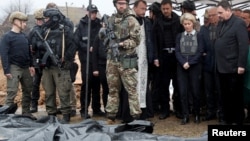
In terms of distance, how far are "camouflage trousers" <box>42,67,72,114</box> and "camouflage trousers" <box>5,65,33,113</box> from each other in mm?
461

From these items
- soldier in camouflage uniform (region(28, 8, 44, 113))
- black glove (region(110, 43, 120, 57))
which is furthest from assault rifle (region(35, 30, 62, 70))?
Result: black glove (region(110, 43, 120, 57))

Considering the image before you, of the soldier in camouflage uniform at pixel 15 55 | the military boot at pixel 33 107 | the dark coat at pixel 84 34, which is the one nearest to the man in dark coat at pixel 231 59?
the dark coat at pixel 84 34

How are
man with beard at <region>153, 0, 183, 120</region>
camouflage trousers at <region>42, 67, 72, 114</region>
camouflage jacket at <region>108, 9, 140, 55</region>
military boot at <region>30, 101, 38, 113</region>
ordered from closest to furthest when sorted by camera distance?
1. camouflage jacket at <region>108, 9, 140, 55</region>
2. camouflage trousers at <region>42, 67, 72, 114</region>
3. man with beard at <region>153, 0, 183, 120</region>
4. military boot at <region>30, 101, 38, 113</region>

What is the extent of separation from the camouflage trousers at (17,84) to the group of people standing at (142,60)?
16 mm

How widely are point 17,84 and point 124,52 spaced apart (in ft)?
6.55

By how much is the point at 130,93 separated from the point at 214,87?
5.24ft

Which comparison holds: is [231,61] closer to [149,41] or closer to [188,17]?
[188,17]

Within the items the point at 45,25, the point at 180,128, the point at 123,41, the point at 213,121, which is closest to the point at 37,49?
the point at 45,25

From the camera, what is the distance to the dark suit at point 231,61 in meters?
5.56

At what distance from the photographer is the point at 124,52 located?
5797 mm

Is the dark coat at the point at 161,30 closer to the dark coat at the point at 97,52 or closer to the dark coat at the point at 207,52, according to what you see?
the dark coat at the point at 207,52

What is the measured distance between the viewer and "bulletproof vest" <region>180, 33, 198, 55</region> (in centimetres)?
621

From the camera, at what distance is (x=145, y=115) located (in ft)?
21.4

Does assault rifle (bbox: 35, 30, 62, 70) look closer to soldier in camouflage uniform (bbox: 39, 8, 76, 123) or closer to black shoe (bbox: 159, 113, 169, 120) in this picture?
soldier in camouflage uniform (bbox: 39, 8, 76, 123)
